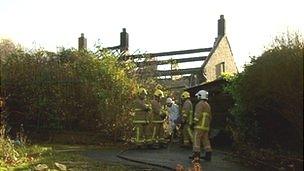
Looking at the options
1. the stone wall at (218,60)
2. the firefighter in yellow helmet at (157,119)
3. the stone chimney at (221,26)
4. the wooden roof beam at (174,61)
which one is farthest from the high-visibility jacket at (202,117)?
the stone chimney at (221,26)

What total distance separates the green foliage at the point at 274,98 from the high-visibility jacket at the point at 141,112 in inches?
215

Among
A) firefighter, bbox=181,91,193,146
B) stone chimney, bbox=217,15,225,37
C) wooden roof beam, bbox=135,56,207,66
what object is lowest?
firefighter, bbox=181,91,193,146

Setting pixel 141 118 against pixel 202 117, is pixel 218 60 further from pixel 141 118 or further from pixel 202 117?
pixel 202 117

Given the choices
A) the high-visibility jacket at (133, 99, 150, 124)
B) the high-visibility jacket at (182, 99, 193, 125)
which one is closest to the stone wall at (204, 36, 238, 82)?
the high-visibility jacket at (133, 99, 150, 124)

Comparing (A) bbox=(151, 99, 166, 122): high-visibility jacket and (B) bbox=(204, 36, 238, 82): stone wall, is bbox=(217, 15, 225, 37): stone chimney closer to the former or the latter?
(B) bbox=(204, 36, 238, 82): stone wall

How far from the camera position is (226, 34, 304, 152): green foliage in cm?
1034

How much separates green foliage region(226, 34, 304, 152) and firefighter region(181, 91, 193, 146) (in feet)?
11.9

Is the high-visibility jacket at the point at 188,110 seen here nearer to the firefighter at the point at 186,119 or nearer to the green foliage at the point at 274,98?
the firefighter at the point at 186,119

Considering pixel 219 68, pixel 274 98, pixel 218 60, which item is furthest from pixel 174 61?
pixel 274 98

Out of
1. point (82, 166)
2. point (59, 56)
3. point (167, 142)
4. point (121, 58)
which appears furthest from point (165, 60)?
point (82, 166)

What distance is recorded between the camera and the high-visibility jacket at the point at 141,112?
1994cm

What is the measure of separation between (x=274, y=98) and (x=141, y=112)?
917 centimetres

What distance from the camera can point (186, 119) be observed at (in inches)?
753

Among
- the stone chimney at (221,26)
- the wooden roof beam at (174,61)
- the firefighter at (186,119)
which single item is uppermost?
the stone chimney at (221,26)
